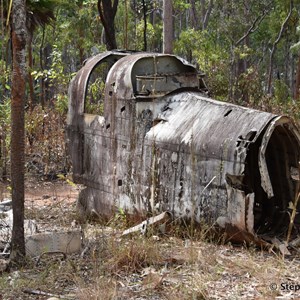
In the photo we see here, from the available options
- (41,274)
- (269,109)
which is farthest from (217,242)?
(269,109)

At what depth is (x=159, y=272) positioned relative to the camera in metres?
6.55

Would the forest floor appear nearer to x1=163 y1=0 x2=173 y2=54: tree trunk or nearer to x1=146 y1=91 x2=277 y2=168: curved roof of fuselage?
x1=146 y1=91 x2=277 y2=168: curved roof of fuselage

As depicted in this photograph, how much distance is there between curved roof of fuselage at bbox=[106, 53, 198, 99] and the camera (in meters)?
9.38

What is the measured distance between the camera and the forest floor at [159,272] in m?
5.89

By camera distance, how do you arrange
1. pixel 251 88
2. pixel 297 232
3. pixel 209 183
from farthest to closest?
pixel 251 88 < pixel 297 232 < pixel 209 183

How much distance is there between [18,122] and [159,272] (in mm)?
2318

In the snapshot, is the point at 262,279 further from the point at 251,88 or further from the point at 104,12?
the point at 251,88

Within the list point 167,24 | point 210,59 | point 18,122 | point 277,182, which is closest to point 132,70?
point 277,182

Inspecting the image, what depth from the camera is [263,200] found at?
29.8ft

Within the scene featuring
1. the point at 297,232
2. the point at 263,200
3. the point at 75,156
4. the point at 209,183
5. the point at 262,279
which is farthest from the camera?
the point at 75,156

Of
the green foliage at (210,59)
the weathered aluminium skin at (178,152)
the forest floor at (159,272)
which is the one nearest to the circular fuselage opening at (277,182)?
the weathered aluminium skin at (178,152)

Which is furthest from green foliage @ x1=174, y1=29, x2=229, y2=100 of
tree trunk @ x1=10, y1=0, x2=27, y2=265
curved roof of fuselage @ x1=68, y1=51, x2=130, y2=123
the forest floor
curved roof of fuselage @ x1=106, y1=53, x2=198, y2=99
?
tree trunk @ x1=10, y1=0, x2=27, y2=265

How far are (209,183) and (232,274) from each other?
4.99 feet

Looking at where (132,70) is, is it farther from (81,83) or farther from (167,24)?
(167,24)
